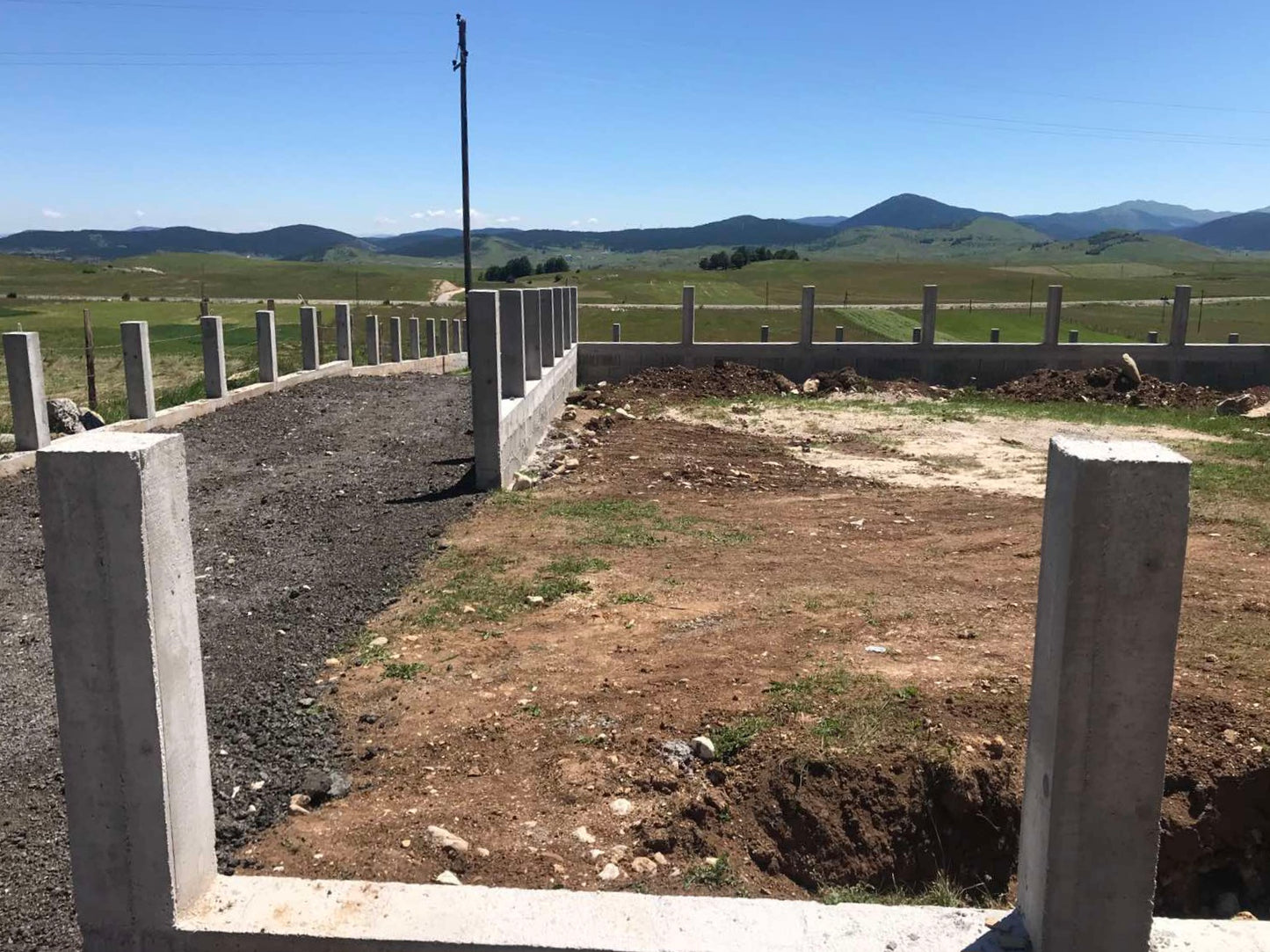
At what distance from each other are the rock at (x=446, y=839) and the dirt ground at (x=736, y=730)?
1 centimetres

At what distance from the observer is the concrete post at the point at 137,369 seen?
12922 mm

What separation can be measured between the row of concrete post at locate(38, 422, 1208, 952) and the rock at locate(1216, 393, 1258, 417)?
59.3ft

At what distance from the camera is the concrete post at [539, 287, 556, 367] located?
17156 mm

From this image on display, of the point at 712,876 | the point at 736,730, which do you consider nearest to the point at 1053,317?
the point at 736,730

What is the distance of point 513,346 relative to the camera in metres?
12.5

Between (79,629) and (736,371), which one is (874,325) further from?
(79,629)

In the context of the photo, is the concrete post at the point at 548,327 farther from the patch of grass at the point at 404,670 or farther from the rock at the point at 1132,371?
the rock at the point at 1132,371

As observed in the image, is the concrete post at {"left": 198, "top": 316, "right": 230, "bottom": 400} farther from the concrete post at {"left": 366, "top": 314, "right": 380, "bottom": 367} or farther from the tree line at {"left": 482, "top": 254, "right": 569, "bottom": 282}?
the tree line at {"left": 482, "top": 254, "right": 569, "bottom": 282}

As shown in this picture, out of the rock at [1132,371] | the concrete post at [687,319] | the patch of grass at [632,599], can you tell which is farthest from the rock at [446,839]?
the rock at [1132,371]

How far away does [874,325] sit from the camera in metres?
43.8

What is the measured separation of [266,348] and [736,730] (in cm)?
1508

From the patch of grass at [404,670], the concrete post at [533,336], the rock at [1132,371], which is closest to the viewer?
the patch of grass at [404,670]

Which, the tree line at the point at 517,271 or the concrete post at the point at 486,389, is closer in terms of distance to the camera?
the concrete post at the point at 486,389

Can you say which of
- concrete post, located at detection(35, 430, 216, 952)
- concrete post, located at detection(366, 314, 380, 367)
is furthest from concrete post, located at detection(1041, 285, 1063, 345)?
concrete post, located at detection(35, 430, 216, 952)
